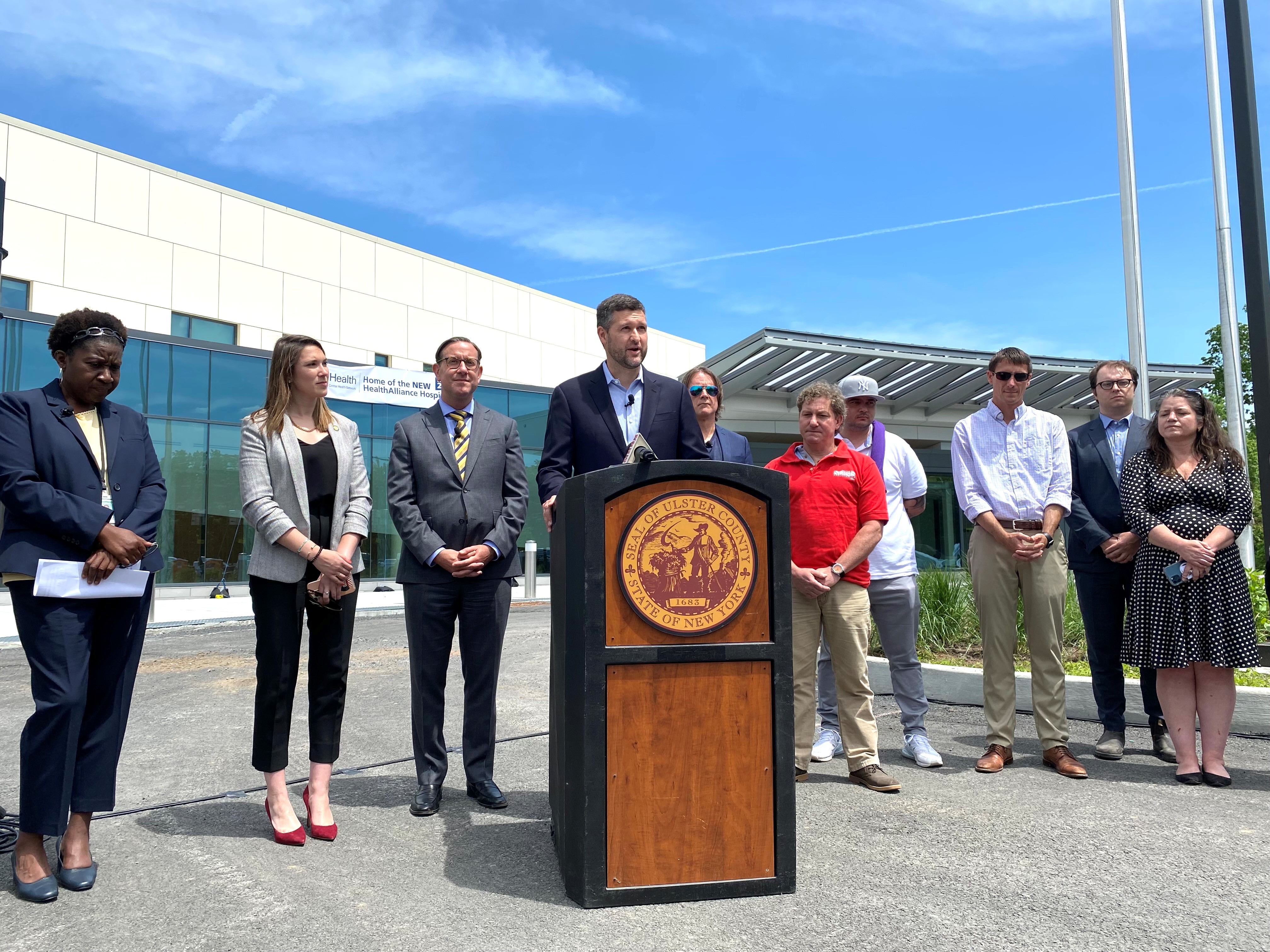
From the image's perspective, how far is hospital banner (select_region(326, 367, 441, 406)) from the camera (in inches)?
946

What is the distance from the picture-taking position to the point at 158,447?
2177cm

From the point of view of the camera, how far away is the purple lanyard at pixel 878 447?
568 cm

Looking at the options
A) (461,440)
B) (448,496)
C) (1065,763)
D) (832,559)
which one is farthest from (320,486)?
(1065,763)

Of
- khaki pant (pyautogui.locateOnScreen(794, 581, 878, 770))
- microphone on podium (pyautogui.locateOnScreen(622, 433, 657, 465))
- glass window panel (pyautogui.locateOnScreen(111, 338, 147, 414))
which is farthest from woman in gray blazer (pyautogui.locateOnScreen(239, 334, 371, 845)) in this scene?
glass window panel (pyautogui.locateOnScreen(111, 338, 147, 414))

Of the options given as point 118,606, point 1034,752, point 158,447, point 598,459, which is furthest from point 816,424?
point 158,447

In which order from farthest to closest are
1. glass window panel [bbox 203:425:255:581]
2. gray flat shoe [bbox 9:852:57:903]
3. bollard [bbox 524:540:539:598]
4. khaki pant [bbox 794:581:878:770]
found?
glass window panel [bbox 203:425:255:581], bollard [bbox 524:540:539:598], khaki pant [bbox 794:581:878:770], gray flat shoe [bbox 9:852:57:903]

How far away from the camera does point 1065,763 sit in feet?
15.8

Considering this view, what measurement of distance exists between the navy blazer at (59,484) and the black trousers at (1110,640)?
4768 mm

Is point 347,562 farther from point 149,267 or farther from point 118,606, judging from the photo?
point 149,267

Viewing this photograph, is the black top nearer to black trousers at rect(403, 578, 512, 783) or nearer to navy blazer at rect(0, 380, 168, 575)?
black trousers at rect(403, 578, 512, 783)

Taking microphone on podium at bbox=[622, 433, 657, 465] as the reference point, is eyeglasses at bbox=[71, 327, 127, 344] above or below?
above

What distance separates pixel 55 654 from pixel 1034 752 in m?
4.86

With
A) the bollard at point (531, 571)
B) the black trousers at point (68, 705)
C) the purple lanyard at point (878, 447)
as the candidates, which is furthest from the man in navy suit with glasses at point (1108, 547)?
the bollard at point (531, 571)

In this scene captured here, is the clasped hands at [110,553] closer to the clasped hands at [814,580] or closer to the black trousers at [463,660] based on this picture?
the black trousers at [463,660]
